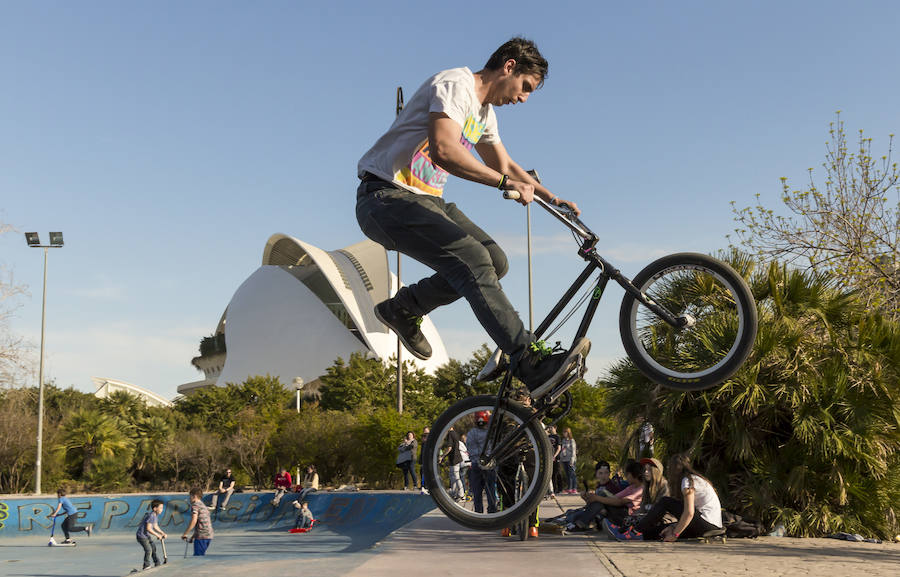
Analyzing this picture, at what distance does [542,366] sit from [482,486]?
737 millimetres

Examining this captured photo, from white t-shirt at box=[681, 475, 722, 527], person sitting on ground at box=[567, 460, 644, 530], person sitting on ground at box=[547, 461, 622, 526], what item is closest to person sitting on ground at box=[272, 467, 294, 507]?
person sitting on ground at box=[547, 461, 622, 526]

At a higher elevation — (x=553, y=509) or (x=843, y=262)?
(x=843, y=262)

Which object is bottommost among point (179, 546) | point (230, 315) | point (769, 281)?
point (179, 546)

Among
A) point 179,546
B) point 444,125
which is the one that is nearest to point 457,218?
point 444,125

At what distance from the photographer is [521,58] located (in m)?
3.82

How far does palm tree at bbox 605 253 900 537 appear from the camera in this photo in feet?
37.9

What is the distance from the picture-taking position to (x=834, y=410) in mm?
11766

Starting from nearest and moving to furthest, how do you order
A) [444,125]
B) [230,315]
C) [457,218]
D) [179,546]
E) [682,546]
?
[444,125] < [457,218] < [682,546] < [179,546] < [230,315]

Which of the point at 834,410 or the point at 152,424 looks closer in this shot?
the point at 834,410

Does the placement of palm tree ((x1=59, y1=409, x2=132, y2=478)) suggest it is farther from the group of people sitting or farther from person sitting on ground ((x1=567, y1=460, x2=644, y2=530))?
person sitting on ground ((x1=567, y1=460, x2=644, y2=530))

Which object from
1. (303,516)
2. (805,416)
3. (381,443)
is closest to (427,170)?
(805,416)

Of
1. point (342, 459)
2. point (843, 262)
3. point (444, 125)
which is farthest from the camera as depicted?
point (342, 459)

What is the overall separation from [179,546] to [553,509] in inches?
428

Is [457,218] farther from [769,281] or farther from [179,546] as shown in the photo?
[179,546]
